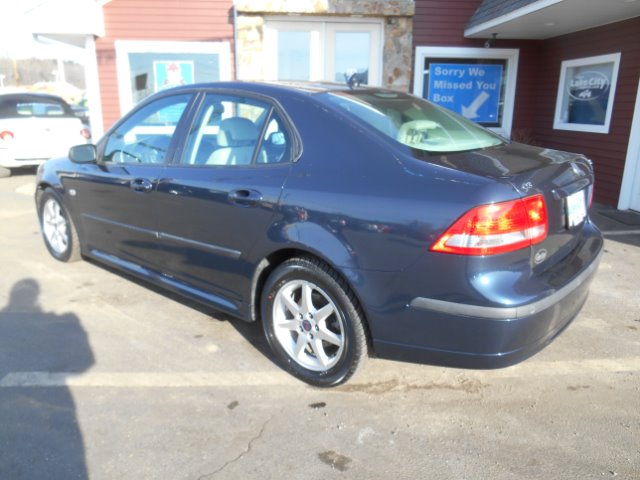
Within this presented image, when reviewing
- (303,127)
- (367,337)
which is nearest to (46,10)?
(303,127)

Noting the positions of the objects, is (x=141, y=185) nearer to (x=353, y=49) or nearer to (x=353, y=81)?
(x=353, y=81)

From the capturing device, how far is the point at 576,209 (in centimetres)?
267

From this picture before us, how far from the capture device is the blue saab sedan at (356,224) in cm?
224

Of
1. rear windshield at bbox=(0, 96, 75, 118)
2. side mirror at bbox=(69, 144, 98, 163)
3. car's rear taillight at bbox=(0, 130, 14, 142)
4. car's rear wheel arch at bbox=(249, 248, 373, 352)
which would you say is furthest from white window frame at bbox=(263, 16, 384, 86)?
car's rear wheel arch at bbox=(249, 248, 373, 352)

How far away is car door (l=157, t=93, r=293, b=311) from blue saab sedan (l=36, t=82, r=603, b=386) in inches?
0.4

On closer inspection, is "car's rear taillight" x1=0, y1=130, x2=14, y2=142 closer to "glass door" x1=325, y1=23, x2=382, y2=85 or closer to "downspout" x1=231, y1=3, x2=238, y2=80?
"downspout" x1=231, y1=3, x2=238, y2=80

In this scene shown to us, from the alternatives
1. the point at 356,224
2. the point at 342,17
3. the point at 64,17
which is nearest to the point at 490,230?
the point at 356,224

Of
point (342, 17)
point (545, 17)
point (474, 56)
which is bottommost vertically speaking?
point (474, 56)

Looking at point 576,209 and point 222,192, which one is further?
point 222,192

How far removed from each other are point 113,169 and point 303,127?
5.88 feet

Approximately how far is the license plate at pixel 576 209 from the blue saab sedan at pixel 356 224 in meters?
0.01

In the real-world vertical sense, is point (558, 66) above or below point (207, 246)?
above

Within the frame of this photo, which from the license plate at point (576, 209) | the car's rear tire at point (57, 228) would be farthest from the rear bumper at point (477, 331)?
the car's rear tire at point (57, 228)

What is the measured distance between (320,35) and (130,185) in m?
6.72
